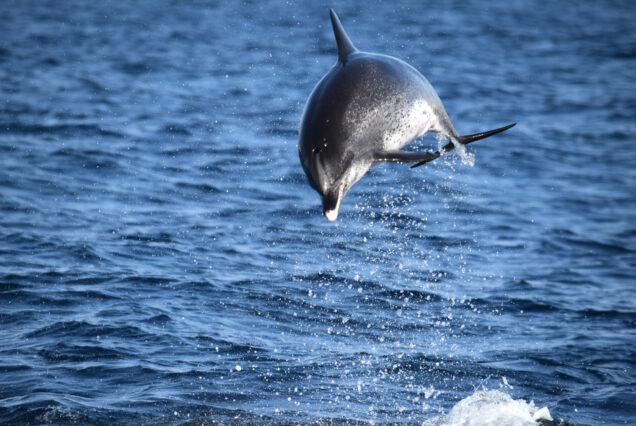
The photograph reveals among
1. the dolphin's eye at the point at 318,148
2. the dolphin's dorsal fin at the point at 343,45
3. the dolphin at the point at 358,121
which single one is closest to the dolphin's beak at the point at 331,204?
the dolphin at the point at 358,121

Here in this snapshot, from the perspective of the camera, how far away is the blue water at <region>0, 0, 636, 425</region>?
831 cm

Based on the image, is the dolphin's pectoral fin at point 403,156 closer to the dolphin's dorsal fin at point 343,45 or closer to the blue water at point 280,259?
the dolphin's dorsal fin at point 343,45

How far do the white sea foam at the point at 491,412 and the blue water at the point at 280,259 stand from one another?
0.27ft

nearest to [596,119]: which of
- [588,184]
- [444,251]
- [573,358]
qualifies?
[588,184]

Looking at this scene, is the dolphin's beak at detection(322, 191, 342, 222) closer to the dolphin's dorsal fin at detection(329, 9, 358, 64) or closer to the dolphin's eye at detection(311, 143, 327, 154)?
the dolphin's eye at detection(311, 143, 327, 154)

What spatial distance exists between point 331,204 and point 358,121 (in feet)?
2.07

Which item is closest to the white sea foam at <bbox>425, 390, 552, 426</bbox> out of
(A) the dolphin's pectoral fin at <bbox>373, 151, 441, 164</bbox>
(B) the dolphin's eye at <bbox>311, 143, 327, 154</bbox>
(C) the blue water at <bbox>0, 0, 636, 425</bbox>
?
(C) the blue water at <bbox>0, 0, 636, 425</bbox>

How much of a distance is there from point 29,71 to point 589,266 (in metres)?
15.2

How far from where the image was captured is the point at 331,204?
5.20m

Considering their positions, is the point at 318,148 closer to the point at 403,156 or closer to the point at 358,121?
the point at 358,121

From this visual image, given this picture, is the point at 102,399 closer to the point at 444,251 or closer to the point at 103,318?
the point at 103,318

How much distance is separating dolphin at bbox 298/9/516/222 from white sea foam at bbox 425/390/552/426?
3.03 metres

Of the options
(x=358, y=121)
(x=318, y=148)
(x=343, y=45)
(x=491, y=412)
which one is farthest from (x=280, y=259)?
(x=318, y=148)

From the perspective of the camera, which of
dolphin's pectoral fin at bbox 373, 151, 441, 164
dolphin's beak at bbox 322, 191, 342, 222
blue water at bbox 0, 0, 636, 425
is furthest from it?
blue water at bbox 0, 0, 636, 425
